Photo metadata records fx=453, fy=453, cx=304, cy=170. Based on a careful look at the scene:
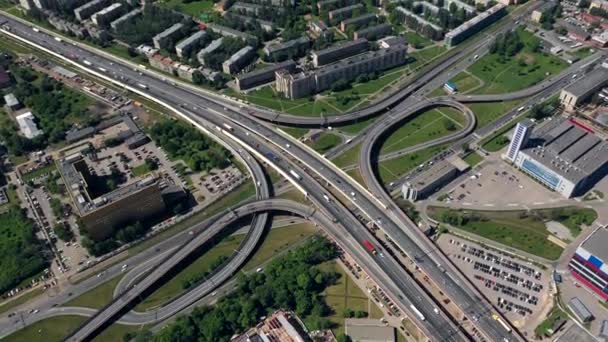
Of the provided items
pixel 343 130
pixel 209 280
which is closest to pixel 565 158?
pixel 343 130

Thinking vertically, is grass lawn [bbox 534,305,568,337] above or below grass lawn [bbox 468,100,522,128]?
below

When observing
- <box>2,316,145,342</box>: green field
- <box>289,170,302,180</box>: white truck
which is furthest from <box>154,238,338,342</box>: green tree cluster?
<box>289,170,302,180</box>: white truck

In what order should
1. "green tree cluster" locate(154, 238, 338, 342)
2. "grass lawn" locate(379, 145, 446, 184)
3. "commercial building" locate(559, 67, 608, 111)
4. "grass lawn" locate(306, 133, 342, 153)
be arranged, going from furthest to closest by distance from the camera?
"commercial building" locate(559, 67, 608, 111) < "grass lawn" locate(306, 133, 342, 153) < "grass lawn" locate(379, 145, 446, 184) < "green tree cluster" locate(154, 238, 338, 342)

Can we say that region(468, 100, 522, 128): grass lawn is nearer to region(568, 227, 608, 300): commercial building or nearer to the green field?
region(568, 227, 608, 300): commercial building

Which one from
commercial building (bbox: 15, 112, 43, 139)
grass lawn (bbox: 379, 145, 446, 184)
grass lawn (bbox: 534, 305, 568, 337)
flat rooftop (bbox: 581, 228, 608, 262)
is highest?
commercial building (bbox: 15, 112, 43, 139)

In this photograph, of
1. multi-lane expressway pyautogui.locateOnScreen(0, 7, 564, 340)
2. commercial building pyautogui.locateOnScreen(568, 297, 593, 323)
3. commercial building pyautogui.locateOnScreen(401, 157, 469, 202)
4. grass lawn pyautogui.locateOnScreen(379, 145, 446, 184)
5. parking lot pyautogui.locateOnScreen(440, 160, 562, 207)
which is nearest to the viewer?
commercial building pyautogui.locateOnScreen(568, 297, 593, 323)

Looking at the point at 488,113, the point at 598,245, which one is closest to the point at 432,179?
the point at 598,245
